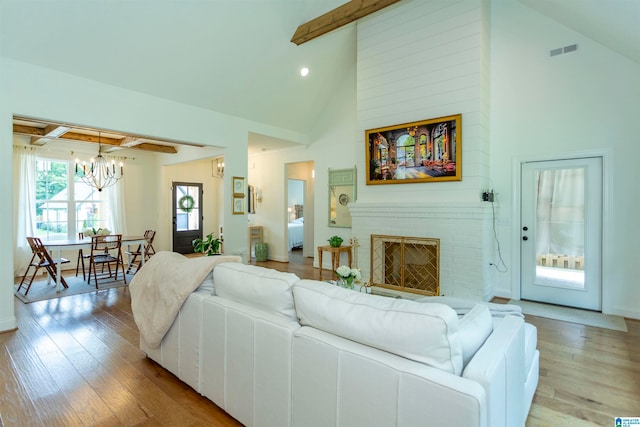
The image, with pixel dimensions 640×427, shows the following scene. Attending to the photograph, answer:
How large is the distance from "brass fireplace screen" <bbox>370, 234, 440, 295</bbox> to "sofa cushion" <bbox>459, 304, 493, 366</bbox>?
9.93 ft

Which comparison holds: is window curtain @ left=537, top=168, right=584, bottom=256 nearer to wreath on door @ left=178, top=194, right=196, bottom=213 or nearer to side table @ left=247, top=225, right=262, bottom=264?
side table @ left=247, top=225, right=262, bottom=264

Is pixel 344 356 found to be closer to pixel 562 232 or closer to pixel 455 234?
pixel 455 234

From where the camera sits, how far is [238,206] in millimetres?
5703

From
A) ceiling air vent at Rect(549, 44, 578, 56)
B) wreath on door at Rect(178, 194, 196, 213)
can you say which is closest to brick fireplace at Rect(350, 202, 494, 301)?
ceiling air vent at Rect(549, 44, 578, 56)

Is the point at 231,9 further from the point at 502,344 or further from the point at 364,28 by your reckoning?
the point at 502,344

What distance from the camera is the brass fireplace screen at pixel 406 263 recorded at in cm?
452

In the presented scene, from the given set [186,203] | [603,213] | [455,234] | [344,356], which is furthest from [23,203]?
[603,213]

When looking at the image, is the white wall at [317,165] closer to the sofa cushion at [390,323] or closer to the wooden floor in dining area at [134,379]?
the wooden floor in dining area at [134,379]

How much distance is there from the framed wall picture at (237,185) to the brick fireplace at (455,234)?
98.4 inches

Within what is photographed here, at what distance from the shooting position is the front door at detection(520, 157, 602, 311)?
3.86 m

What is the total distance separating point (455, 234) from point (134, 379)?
12.7ft

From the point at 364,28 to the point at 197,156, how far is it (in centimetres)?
389

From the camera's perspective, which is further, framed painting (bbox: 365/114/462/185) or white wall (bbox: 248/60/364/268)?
white wall (bbox: 248/60/364/268)

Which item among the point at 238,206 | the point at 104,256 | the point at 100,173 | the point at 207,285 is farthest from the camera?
the point at 100,173
